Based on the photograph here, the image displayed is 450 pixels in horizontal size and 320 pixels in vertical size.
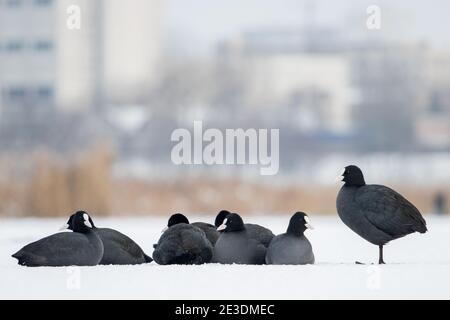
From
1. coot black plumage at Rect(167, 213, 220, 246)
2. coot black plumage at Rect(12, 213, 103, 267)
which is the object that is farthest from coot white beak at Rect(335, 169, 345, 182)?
coot black plumage at Rect(12, 213, 103, 267)

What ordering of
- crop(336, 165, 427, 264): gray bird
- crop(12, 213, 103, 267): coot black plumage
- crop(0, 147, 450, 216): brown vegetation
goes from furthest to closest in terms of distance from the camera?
crop(0, 147, 450, 216): brown vegetation < crop(336, 165, 427, 264): gray bird < crop(12, 213, 103, 267): coot black plumage

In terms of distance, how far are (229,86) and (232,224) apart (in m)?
27.4

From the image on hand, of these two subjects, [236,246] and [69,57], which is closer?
[236,246]

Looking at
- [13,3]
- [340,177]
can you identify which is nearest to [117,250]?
[340,177]

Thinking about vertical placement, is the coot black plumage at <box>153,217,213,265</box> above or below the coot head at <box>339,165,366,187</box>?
below

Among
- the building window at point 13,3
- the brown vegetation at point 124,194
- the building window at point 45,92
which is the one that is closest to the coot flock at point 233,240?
the brown vegetation at point 124,194

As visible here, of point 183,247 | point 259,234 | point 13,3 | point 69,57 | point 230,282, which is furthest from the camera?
point 69,57

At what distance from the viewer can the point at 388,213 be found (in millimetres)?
6086

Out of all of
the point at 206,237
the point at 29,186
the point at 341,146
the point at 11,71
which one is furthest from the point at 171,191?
the point at 11,71

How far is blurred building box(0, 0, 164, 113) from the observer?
32.1m

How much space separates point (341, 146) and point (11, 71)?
967cm

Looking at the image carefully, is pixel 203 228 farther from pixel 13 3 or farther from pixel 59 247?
pixel 13 3

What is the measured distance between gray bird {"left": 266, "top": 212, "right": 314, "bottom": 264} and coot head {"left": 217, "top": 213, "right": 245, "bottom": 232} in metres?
0.24

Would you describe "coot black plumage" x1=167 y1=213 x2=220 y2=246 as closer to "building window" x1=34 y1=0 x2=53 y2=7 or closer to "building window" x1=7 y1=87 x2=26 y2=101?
"building window" x1=7 y1=87 x2=26 y2=101
